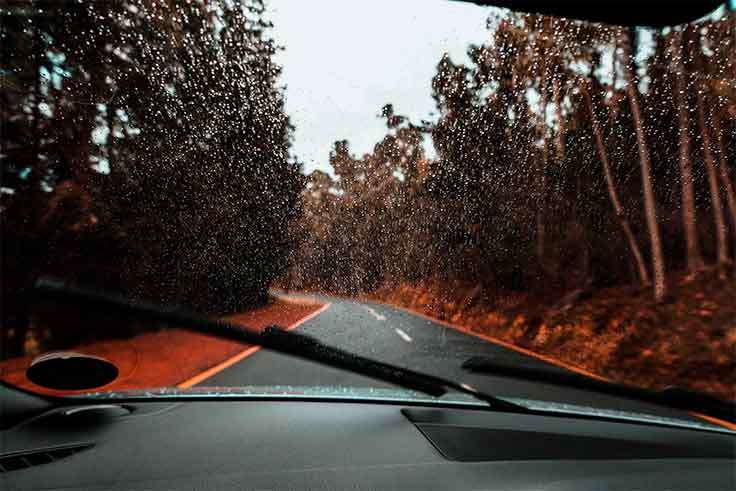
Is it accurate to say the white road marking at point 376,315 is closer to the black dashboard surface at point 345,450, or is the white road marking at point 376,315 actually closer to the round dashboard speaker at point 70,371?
the black dashboard surface at point 345,450

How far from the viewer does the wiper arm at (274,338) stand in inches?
49.5

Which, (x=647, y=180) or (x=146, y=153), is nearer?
(x=146, y=153)

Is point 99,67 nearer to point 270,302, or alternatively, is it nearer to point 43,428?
point 270,302

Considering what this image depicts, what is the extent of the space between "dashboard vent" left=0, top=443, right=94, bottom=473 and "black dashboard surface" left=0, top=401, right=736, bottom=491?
22 mm

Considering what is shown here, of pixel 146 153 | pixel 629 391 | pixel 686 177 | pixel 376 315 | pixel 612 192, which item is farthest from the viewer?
pixel 686 177

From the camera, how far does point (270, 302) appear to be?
1.90 meters

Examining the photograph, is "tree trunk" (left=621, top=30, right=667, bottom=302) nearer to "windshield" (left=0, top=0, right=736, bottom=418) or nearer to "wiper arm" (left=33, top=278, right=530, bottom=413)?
"windshield" (left=0, top=0, right=736, bottom=418)

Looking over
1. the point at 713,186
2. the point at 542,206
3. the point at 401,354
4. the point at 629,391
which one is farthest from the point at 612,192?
the point at 629,391

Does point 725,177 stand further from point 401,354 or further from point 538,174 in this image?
point 401,354

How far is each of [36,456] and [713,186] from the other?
192 inches

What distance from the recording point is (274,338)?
1434 mm

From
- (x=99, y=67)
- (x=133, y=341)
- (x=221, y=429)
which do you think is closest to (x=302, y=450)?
(x=221, y=429)

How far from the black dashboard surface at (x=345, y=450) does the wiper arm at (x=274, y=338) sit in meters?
0.13

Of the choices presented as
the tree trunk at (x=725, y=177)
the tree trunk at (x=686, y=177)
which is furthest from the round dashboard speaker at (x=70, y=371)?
the tree trunk at (x=725, y=177)
